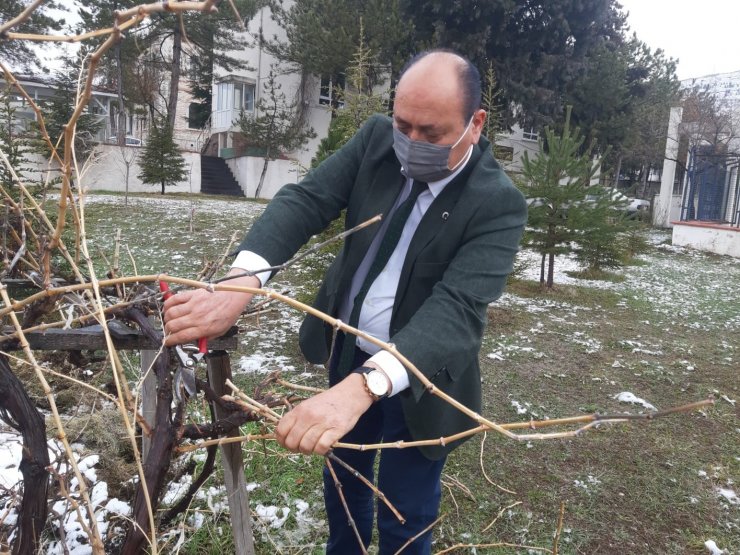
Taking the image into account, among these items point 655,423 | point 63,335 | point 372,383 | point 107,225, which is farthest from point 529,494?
point 107,225

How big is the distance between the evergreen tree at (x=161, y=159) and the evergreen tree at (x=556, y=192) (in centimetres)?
1134

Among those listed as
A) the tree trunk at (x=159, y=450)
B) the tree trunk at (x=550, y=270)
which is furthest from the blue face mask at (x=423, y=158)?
the tree trunk at (x=550, y=270)

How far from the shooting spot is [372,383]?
129 cm

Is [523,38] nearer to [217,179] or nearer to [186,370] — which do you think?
[217,179]

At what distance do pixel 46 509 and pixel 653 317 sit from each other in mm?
7907

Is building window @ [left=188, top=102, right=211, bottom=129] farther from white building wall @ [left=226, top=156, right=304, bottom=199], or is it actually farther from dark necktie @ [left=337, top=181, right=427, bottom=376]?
dark necktie @ [left=337, top=181, right=427, bottom=376]

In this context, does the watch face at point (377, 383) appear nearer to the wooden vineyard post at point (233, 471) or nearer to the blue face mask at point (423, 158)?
the wooden vineyard post at point (233, 471)

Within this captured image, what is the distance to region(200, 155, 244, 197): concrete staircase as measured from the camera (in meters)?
23.2

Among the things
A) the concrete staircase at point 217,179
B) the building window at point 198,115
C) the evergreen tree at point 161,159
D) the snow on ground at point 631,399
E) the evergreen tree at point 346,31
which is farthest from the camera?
the building window at point 198,115

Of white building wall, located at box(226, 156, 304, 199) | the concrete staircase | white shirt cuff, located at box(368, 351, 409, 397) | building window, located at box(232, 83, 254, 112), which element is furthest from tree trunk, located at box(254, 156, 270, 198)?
white shirt cuff, located at box(368, 351, 409, 397)

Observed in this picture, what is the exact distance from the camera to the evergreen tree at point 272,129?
2184 centimetres

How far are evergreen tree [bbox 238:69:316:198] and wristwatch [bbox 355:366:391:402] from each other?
70.8 ft

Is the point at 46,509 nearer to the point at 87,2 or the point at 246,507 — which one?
the point at 246,507

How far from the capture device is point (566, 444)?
4.00 m
